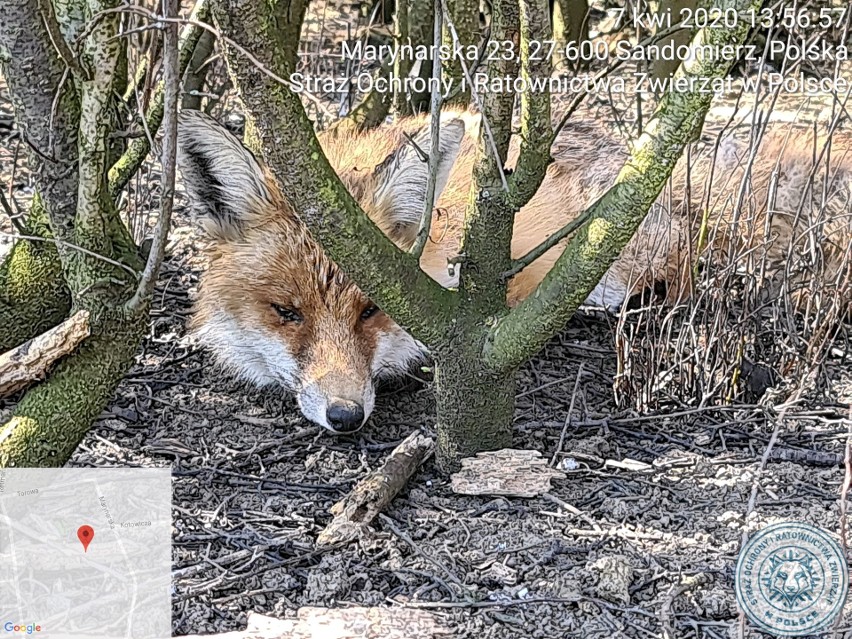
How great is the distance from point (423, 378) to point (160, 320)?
1.43m

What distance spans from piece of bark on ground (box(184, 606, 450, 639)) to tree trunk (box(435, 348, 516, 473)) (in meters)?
0.86

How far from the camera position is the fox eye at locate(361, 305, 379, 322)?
4389mm

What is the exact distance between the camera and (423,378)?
4727 mm

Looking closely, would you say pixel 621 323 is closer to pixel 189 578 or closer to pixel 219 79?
pixel 189 578

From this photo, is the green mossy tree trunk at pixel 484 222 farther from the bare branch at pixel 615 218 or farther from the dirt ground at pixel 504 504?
the dirt ground at pixel 504 504

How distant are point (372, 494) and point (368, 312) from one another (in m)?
→ 1.13

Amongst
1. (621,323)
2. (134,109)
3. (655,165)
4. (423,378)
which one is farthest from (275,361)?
(655,165)

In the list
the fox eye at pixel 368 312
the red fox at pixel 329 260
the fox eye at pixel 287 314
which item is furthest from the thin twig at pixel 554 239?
the fox eye at pixel 287 314

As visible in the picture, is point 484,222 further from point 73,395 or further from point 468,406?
point 73,395

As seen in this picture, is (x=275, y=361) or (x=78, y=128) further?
(x=275, y=361)

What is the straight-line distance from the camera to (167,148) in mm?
3035

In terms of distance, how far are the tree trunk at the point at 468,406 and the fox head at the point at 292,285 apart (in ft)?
1.34

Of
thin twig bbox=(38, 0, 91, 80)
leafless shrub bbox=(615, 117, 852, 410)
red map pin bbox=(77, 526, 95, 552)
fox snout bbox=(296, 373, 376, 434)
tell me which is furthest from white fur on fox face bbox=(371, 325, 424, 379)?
thin twig bbox=(38, 0, 91, 80)

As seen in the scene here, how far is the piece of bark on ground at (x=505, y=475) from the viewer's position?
3.63 metres
